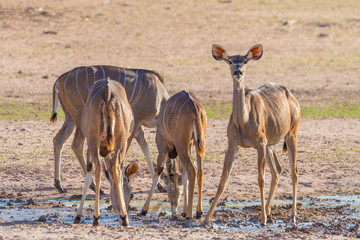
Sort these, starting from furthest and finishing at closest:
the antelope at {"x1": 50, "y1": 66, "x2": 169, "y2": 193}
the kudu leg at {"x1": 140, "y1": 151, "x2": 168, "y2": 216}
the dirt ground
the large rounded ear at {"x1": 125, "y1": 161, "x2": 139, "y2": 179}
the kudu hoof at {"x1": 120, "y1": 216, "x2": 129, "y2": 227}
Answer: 1. the antelope at {"x1": 50, "y1": 66, "x2": 169, "y2": 193}
2. the dirt ground
3. the kudu leg at {"x1": 140, "y1": 151, "x2": 168, "y2": 216}
4. the large rounded ear at {"x1": 125, "y1": 161, "x2": 139, "y2": 179}
5. the kudu hoof at {"x1": 120, "y1": 216, "x2": 129, "y2": 227}

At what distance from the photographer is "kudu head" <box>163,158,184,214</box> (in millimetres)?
7969

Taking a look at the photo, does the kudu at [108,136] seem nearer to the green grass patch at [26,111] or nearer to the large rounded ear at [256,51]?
the large rounded ear at [256,51]

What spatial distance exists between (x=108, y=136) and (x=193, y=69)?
9455 millimetres

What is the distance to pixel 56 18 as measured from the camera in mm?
18672

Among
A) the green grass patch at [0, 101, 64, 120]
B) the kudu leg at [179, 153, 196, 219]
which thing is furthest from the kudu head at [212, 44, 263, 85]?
the green grass patch at [0, 101, 64, 120]

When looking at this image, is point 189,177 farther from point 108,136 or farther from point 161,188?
point 161,188

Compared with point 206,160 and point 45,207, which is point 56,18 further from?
point 45,207

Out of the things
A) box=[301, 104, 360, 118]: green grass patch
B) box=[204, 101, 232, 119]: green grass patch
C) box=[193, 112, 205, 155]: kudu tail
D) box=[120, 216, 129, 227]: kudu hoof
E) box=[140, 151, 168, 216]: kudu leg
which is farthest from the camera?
box=[301, 104, 360, 118]: green grass patch

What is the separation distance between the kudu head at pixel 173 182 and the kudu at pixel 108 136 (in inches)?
27.5

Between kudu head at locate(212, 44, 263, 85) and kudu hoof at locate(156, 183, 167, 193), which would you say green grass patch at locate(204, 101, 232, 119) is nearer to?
kudu hoof at locate(156, 183, 167, 193)

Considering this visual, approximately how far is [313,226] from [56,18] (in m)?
→ 12.5

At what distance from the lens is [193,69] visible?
1636 centimetres

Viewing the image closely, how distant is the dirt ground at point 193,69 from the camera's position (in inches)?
348

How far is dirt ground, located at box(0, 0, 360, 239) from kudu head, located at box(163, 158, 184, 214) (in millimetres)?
488
